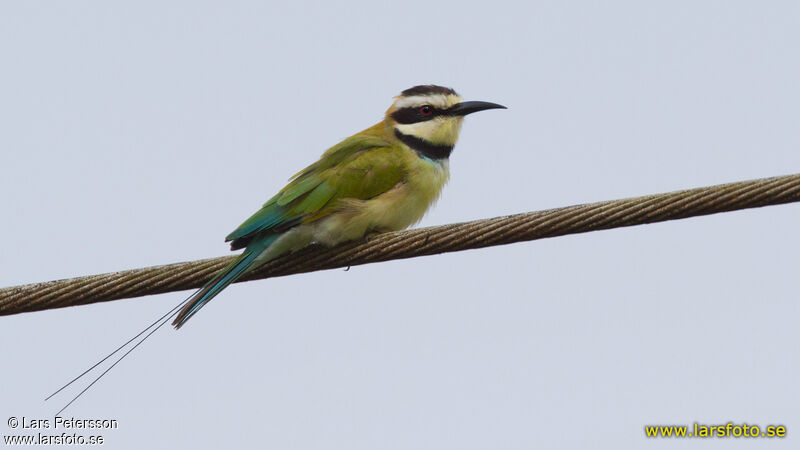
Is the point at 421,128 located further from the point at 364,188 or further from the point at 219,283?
the point at 219,283

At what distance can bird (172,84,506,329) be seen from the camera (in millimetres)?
4824

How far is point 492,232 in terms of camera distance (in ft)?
12.9

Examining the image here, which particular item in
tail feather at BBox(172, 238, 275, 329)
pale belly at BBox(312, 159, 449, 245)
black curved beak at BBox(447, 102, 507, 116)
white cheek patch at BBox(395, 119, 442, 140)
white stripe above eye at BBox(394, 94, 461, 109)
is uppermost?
white stripe above eye at BBox(394, 94, 461, 109)

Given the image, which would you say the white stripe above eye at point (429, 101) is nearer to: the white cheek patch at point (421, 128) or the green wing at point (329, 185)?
the white cheek patch at point (421, 128)

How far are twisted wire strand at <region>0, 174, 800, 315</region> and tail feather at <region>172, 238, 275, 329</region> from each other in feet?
0.28

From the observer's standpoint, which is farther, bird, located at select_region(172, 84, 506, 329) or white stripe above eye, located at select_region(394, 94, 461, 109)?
white stripe above eye, located at select_region(394, 94, 461, 109)

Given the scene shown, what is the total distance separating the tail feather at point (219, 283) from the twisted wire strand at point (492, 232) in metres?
0.09

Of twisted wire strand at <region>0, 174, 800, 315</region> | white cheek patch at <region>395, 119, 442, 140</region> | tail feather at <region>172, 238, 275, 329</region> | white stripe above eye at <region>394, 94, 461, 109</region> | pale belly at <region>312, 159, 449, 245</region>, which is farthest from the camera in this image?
white stripe above eye at <region>394, 94, 461, 109</region>

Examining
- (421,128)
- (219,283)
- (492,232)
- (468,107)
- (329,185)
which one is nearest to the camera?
(492,232)

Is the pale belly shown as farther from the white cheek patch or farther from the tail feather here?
the tail feather

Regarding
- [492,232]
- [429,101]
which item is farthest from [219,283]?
[429,101]

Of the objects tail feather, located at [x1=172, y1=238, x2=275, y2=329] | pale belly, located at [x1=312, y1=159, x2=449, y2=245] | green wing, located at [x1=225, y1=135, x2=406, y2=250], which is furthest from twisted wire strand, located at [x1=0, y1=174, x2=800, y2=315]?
pale belly, located at [x1=312, y1=159, x2=449, y2=245]

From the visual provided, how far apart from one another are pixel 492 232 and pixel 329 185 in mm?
1566

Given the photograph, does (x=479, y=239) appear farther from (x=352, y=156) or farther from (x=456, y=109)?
(x=456, y=109)
